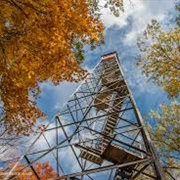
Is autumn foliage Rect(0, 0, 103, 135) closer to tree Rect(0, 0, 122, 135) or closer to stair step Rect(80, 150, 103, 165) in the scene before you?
tree Rect(0, 0, 122, 135)

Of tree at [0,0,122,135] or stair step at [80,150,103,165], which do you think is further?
stair step at [80,150,103,165]

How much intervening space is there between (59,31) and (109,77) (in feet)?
27.4

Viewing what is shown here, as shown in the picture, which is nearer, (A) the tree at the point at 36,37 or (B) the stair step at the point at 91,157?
(A) the tree at the point at 36,37

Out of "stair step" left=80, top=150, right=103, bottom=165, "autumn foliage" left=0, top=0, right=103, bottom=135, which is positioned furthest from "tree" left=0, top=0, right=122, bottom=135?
"stair step" left=80, top=150, right=103, bottom=165

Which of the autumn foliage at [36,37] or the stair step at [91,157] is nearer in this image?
the autumn foliage at [36,37]

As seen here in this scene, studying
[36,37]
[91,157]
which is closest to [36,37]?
[36,37]

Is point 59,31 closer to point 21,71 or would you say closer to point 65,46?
point 65,46

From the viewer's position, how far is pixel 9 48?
6500 mm

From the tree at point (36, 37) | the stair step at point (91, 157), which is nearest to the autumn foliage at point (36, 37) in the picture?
the tree at point (36, 37)

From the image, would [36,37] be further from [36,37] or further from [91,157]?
[91,157]

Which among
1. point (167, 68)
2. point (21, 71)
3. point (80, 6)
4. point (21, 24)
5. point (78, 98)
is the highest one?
point (167, 68)

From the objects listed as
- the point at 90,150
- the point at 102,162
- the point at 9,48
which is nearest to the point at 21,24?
the point at 9,48

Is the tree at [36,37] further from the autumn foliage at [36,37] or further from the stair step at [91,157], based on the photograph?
the stair step at [91,157]

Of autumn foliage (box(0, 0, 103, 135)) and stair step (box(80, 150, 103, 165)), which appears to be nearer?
autumn foliage (box(0, 0, 103, 135))
